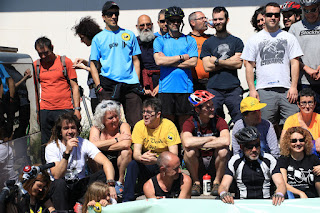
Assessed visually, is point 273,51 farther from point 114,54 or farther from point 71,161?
point 71,161

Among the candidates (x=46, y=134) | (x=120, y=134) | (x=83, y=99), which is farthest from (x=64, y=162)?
(x=83, y=99)

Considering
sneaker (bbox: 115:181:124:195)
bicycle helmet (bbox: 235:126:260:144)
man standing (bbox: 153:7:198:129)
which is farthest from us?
man standing (bbox: 153:7:198:129)

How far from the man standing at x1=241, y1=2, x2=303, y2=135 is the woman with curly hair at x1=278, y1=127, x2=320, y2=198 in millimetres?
942

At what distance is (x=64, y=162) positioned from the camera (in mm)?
7273

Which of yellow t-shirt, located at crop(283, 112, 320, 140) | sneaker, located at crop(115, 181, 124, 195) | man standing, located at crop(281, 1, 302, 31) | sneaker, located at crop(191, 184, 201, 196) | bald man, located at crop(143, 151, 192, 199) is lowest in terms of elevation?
sneaker, located at crop(191, 184, 201, 196)

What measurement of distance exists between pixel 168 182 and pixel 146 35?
290cm

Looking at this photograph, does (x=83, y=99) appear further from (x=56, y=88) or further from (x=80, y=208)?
(x=80, y=208)

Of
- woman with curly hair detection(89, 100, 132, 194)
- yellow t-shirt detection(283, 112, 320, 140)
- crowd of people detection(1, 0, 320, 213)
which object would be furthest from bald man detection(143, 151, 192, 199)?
yellow t-shirt detection(283, 112, 320, 140)

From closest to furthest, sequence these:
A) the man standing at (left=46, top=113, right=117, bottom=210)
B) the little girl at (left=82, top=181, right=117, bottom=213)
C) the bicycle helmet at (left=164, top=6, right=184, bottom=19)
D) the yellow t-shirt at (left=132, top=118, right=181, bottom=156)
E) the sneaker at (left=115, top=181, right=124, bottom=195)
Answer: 1. the little girl at (left=82, top=181, right=117, bottom=213)
2. the man standing at (left=46, top=113, right=117, bottom=210)
3. the sneaker at (left=115, top=181, right=124, bottom=195)
4. the yellow t-shirt at (left=132, top=118, right=181, bottom=156)
5. the bicycle helmet at (left=164, top=6, right=184, bottom=19)

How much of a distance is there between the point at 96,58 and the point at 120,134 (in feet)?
4.09

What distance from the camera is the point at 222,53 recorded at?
8.72m

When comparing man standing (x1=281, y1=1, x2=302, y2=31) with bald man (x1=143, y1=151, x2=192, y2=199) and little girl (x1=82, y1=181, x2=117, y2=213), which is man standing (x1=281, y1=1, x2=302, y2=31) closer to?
bald man (x1=143, y1=151, x2=192, y2=199)

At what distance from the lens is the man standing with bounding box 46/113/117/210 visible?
7164 millimetres

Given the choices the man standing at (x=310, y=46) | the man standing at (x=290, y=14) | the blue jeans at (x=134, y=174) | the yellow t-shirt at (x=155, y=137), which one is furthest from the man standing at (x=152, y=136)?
the man standing at (x=290, y=14)
